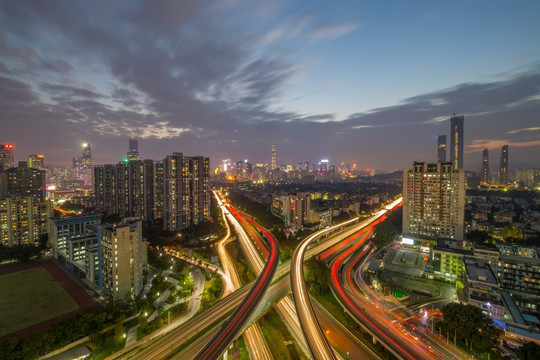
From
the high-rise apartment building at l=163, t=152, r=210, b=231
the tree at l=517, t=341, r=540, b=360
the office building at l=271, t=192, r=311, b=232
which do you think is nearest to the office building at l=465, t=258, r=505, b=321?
the tree at l=517, t=341, r=540, b=360

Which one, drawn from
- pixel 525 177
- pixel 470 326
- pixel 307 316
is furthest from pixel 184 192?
pixel 525 177

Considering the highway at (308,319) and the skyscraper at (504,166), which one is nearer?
the highway at (308,319)

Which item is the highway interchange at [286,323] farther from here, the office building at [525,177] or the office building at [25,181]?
the office building at [525,177]

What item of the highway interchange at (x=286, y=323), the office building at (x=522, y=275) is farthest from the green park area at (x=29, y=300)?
the office building at (x=522, y=275)

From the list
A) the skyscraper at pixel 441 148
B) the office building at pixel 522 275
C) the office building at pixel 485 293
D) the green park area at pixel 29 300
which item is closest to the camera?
the office building at pixel 485 293

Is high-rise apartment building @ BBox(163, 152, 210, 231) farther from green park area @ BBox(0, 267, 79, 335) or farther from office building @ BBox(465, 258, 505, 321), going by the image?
office building @ BBox(465, 258, 505, 321)

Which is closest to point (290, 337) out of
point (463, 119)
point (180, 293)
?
point (180, 293)

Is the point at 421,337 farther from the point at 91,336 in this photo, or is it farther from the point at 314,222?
the point at 314,222
